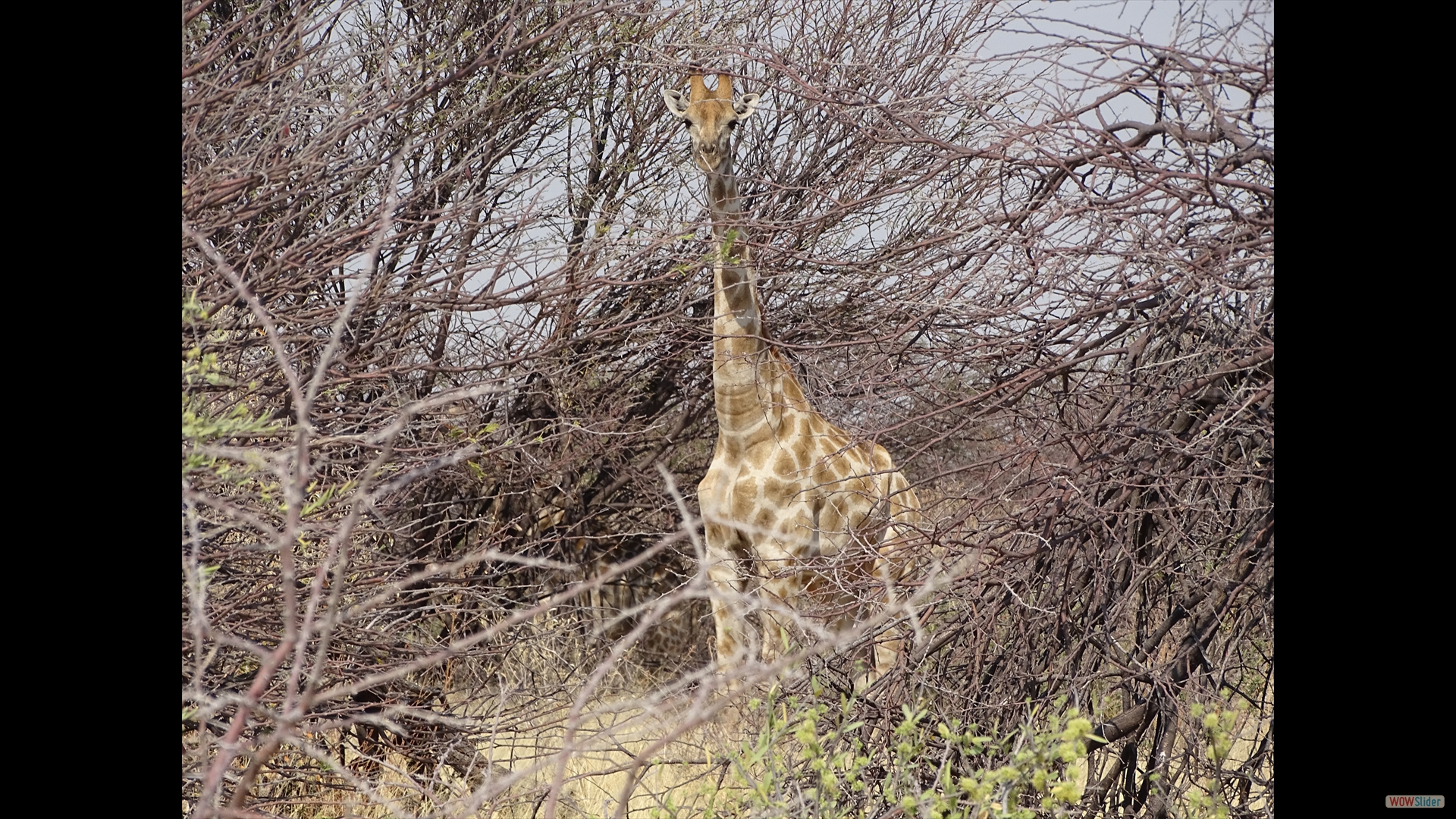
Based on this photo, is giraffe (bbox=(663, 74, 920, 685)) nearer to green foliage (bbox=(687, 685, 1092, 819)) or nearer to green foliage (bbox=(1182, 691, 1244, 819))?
green foliage (bbox=(687, 685, 1092, 819))

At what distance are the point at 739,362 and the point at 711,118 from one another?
2.93 ft

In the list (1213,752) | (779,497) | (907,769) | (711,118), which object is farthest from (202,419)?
(779,497)

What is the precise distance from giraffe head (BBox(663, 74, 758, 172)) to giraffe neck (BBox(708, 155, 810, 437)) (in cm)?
5

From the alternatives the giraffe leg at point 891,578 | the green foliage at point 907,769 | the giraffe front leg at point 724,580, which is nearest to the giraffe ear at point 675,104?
the giraffe front leg at point 724,580

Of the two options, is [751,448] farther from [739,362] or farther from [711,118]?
[711,118]

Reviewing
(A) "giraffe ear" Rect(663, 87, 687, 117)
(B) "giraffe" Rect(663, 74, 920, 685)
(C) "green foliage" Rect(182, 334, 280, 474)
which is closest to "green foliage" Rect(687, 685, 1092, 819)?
(C) "green foliage" Rect(182, 334, 280, 474)

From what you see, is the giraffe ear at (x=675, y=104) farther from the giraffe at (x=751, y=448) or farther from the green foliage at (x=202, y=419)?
the green foliage at (x=202, y=419)

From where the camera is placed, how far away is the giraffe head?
425cm

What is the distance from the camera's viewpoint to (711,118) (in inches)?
167

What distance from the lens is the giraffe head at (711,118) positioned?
425cm

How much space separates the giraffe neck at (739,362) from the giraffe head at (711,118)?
53mm
